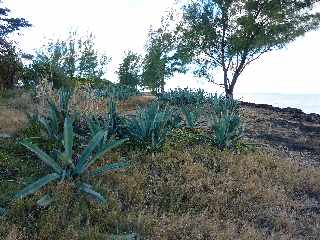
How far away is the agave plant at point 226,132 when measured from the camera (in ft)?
30.0

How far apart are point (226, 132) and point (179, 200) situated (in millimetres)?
3507

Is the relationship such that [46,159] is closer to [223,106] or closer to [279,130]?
[279,130]

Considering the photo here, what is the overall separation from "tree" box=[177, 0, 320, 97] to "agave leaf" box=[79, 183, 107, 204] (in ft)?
68.6

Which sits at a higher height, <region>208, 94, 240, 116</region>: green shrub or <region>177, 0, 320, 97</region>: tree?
<region>177, 0, 320, 97</region>: tree

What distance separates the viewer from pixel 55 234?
4.88m

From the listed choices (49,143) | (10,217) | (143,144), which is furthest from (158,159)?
(10,217)

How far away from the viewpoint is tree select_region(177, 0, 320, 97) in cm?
2561

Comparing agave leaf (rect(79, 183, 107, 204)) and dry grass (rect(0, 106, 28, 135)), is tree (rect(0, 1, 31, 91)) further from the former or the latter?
agave leaf (rect(79, 183, 107, 204))

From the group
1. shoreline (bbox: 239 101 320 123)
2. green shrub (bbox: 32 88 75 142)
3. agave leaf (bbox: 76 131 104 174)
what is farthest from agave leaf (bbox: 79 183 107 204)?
shoreline (bbox: 239 101 320 123)

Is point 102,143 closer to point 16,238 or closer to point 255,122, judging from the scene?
point 16,238

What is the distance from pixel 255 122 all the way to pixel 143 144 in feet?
23.7

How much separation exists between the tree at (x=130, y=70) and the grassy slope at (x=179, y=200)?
33548mm

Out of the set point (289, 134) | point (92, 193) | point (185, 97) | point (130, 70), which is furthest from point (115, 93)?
point (130, 70)

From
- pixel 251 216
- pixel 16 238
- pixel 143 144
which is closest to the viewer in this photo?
pixel 16 238
